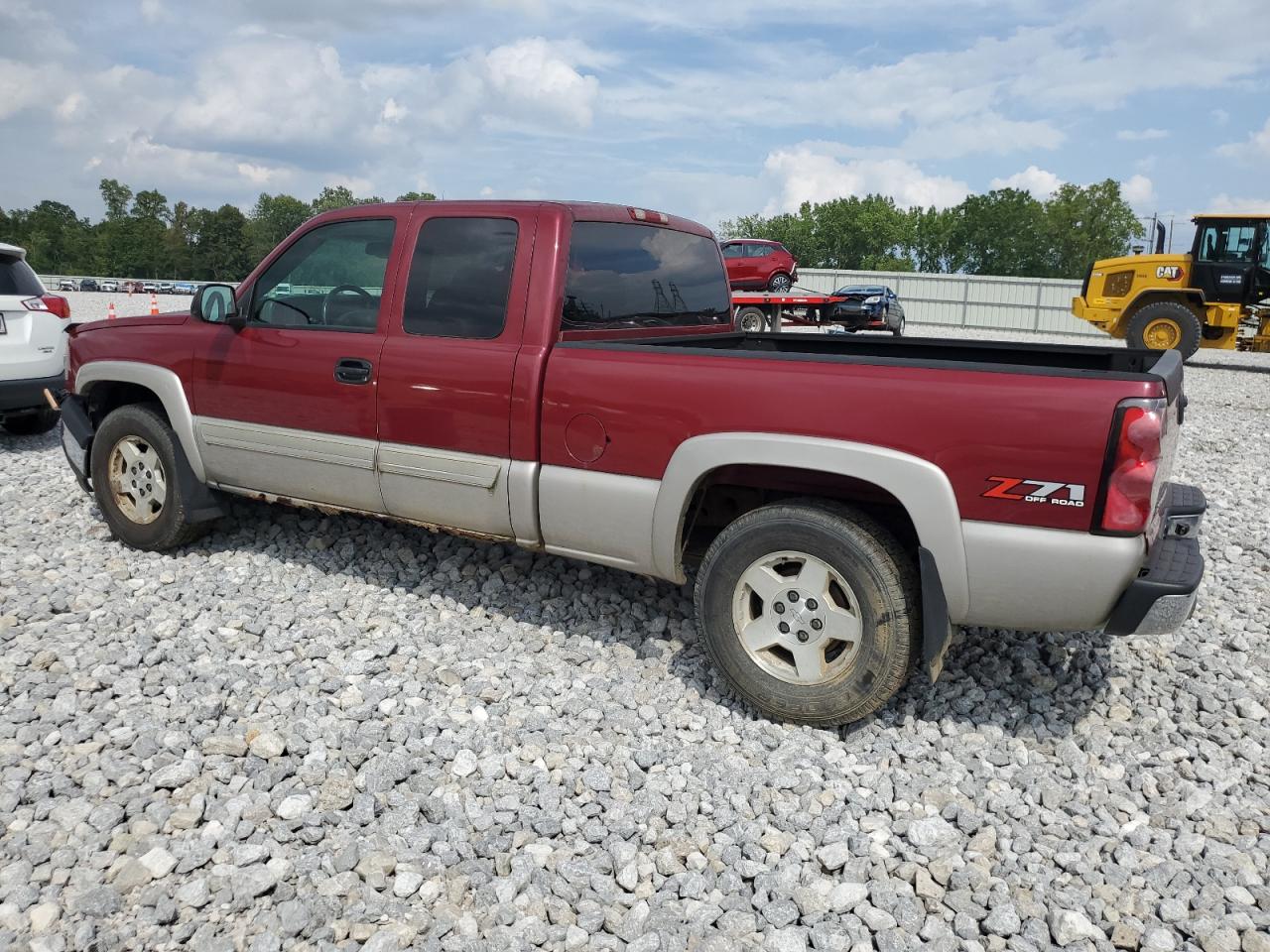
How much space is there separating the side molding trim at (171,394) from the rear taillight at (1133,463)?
4.32 meters

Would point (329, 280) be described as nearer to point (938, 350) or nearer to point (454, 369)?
point (454, 369)

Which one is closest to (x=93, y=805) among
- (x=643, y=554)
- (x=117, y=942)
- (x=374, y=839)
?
(x=117, y=942)

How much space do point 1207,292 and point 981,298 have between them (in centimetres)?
2018

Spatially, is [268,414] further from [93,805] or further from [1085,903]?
[1085,903]

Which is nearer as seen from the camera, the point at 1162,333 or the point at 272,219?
the point at 1162,333

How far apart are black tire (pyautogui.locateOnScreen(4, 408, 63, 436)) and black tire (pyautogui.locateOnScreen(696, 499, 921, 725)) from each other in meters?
7.52

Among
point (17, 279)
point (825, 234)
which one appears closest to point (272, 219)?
point (825, 234)

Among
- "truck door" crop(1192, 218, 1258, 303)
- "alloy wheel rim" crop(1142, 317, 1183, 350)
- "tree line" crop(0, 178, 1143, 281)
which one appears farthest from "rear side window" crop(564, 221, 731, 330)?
"tree line" crop(0, 178, 1143, 281)

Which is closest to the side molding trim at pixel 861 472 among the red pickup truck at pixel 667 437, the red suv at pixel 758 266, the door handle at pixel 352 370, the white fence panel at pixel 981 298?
the red pickup truck at pixel 667 437

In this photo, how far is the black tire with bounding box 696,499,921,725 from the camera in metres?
3.34

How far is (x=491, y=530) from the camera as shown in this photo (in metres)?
4.19

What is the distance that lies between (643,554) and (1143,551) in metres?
1.77

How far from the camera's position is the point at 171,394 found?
201 inches

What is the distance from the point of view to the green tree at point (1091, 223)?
79.0 meters
